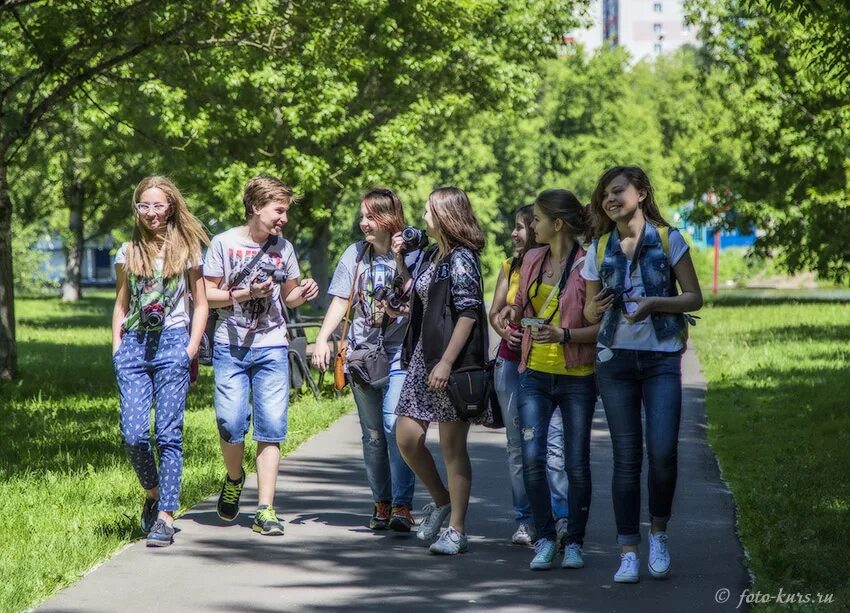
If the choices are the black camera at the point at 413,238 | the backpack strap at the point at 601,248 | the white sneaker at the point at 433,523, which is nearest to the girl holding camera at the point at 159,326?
the black camera at the point at 413,238

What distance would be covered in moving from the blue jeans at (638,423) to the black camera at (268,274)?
1785 millimetres

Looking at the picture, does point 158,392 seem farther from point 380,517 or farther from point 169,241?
point 380,517

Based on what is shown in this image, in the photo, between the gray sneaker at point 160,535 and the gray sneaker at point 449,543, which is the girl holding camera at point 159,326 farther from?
the gray sneaker at point 449,543

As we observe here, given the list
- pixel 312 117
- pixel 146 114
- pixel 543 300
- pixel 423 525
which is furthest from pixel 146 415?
pixel 146 114

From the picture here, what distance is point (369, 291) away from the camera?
7527 mm

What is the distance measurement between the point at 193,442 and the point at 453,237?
192 inches

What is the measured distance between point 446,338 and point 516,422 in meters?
0.55

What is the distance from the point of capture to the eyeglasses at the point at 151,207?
Answer: 23.6ft

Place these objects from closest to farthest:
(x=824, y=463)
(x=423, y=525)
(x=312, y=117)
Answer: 1. (x=423, y=525)
2. (x=824, y=463)
3. (x=312, y=117)

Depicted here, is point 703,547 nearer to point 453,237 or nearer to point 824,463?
point 453,237

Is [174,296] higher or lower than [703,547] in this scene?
higher

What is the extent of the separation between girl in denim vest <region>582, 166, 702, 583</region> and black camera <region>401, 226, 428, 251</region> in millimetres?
1231

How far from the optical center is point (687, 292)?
6.22m

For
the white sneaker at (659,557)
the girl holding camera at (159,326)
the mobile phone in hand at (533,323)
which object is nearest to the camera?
the white sneaker at (659,557)
